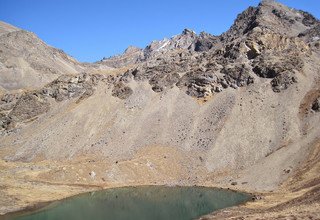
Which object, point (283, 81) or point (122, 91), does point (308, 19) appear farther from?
point (122, 91)

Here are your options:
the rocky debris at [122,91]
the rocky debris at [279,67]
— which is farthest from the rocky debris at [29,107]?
the rocky debris at [279,67]

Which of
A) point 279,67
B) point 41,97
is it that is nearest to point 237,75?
point 279,67

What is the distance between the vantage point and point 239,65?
357ft

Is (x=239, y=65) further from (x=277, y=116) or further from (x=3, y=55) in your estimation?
(x=3, y=55)

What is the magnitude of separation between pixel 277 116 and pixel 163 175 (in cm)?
2856

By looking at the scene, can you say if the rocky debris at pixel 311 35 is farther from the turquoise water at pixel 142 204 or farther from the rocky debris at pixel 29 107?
the rocky debris at pixel 29 107

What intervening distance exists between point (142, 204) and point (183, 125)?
3401cm

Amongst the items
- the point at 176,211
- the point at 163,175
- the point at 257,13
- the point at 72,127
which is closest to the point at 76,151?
the point at 72,127

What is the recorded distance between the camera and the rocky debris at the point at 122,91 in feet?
360

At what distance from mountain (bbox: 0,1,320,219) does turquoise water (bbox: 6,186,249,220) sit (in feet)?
13.4

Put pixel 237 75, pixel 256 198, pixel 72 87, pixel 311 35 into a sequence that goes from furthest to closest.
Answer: pixel 311 35 < pixel 72 87 < pixel 237 75 < pixel 256 198

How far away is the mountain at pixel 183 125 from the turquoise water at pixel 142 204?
4094mm

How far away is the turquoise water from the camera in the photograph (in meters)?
57.7

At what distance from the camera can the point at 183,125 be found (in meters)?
96.2
